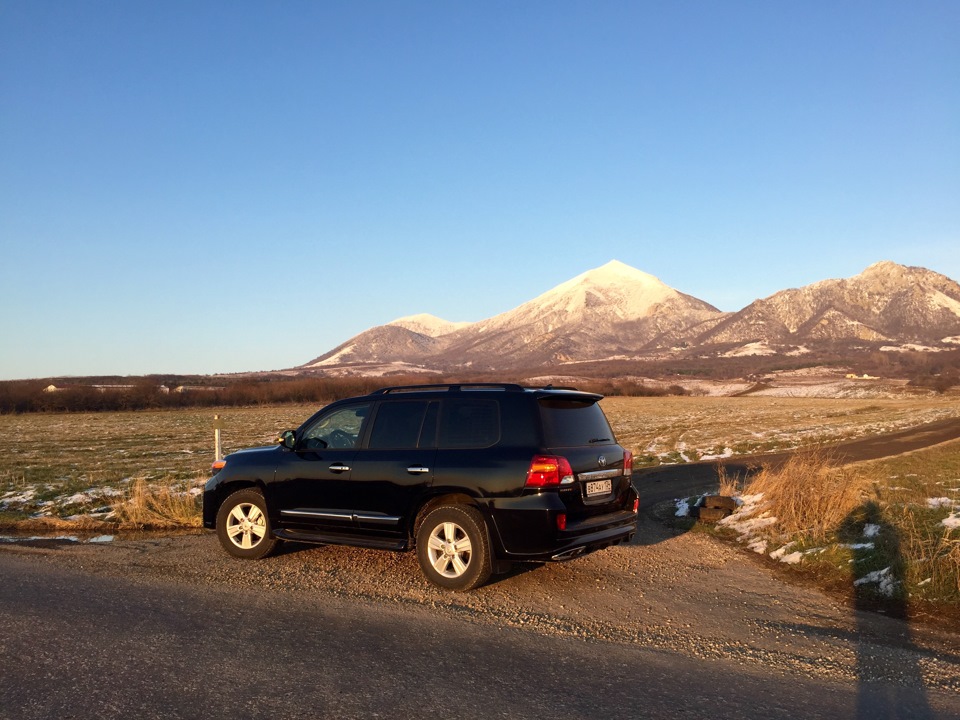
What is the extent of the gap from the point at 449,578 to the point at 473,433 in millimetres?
1361

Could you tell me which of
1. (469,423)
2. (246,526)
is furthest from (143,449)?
(469,423)

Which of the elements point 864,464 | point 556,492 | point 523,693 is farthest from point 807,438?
point 523,693

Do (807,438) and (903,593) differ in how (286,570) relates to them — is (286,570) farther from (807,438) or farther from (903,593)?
(807,438)

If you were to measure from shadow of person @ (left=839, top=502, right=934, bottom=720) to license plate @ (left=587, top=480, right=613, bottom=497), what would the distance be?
2.36m

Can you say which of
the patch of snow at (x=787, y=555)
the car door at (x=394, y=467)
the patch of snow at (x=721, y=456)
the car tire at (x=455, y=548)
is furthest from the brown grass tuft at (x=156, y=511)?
the patch of snow at (x=721, y=456)

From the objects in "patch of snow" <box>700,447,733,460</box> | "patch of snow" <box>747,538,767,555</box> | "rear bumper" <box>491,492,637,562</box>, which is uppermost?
"rear bumper" <box>491,492,637,562</box>

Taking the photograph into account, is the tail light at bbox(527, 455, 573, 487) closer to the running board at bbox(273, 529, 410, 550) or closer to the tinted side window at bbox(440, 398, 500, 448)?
the tinted side window at bbox(440, 398, 500, 448)

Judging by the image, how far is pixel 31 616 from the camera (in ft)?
20.2

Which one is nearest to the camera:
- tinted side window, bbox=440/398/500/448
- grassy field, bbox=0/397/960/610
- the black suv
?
the black suv

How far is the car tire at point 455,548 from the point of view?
22.7ft

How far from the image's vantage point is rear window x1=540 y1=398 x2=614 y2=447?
7.15 m

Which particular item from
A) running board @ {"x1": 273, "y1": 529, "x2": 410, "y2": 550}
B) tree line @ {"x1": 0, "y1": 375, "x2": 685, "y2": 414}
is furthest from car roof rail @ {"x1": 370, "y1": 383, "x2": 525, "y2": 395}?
tree line @ {"x1": 0, "y1": 375, "x2": 685, "y2": 414}

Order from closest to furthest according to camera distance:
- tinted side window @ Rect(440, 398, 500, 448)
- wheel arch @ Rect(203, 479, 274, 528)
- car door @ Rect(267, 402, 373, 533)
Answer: tinted side window @ Rect(440, 398, 500, 448)
car door @ Rect(267, 402, 373, 533)
wheel arch @ Rect(203, 479, 274, 528)

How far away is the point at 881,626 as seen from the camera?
6.21m
